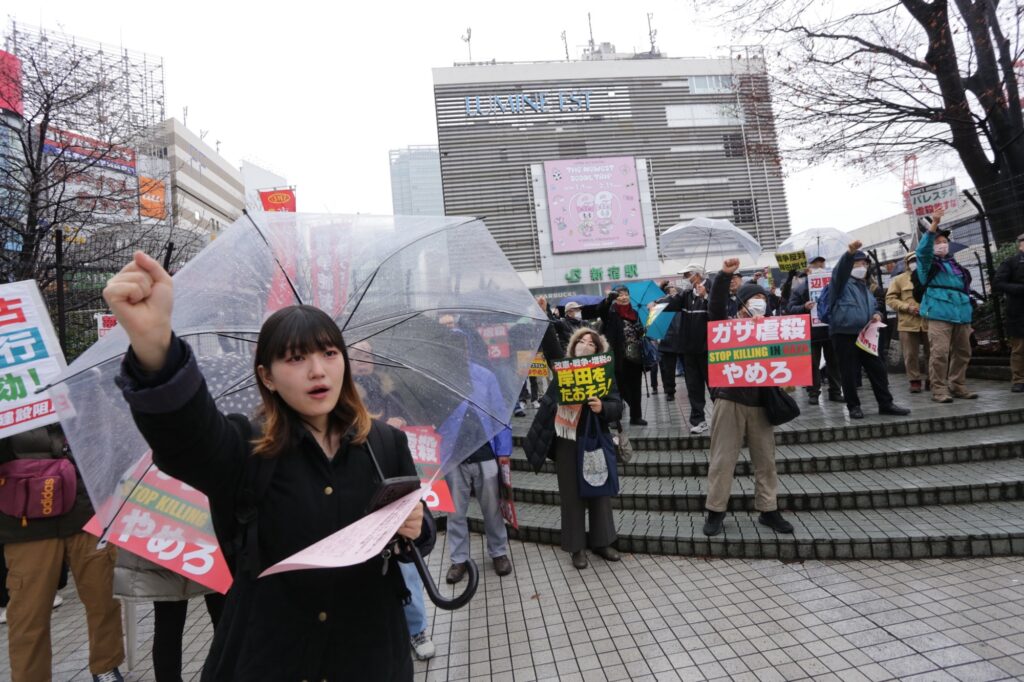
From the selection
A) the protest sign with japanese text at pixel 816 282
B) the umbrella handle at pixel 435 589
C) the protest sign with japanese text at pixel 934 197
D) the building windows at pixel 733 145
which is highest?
the building windows at pixel 733 145

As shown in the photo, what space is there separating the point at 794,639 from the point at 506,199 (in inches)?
1142

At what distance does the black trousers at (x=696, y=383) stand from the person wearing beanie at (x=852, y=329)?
5.00 ft

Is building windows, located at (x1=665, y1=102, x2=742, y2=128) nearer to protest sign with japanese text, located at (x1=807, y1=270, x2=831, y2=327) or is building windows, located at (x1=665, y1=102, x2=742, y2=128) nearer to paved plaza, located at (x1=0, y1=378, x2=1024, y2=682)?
protest sign with japanese text, located at (x1=807, y1=270, x2=831, y2=327)

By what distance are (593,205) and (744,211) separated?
9.49m

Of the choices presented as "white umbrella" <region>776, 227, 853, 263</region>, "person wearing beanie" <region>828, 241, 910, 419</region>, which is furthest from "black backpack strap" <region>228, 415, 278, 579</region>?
"white umbrella" <region>776, 227, 853, 263</region>

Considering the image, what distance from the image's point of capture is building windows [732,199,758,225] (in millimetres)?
32750

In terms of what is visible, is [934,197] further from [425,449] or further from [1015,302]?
[425,449]

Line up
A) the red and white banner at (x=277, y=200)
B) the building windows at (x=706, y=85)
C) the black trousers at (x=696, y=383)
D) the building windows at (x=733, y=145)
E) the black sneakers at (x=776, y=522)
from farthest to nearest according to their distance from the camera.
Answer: the building windows at (x=706, y=85) → the building windows at (x=733, y=145) → the red and white banner at (x=277, y=200) → the black trousers at (x=696, y=383) → the black sneakers at (x=776, y=522)

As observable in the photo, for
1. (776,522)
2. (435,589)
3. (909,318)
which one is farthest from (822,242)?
(435,589)

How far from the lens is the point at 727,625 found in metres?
→ 3.53

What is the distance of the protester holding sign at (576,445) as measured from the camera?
473cm

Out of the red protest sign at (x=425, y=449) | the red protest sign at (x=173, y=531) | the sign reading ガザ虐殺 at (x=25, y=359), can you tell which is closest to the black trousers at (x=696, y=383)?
the red protest sign at (x=425, y=449)

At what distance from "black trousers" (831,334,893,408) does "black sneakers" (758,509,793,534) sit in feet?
8.23

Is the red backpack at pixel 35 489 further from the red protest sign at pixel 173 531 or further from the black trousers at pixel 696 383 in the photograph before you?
the black trousers at pixel 696 383
